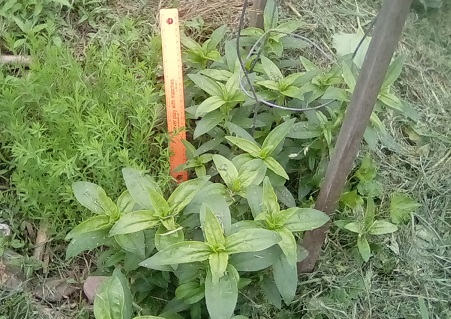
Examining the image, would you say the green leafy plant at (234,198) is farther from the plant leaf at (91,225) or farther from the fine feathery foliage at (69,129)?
the fine feathery foliage at (69,129)

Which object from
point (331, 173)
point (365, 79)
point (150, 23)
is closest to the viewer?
point (365, 79)

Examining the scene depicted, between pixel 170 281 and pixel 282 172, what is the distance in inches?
15.6

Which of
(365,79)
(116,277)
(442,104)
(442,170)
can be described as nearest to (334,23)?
A: (442,104)

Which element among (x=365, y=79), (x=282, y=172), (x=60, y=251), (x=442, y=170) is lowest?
(x=60, y=251)

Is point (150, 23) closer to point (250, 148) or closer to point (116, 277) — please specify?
point (250, 148)

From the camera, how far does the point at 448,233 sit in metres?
1.78

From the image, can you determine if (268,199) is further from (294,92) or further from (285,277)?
(294,92)

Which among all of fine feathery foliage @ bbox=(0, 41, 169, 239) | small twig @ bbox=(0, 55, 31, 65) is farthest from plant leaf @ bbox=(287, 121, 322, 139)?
small twig @ bbox=(0, 55, 31, 65)

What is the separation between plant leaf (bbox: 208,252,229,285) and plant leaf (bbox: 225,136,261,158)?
0.35m

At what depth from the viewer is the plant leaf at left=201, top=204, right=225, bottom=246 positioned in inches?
49.1

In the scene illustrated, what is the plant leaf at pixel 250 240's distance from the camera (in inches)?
48.7

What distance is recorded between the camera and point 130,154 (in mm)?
1634

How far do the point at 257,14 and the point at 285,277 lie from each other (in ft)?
2.79

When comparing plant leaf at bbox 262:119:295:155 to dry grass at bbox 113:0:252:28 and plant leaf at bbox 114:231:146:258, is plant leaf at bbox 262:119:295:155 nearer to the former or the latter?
plant leaf at bbox 114:231:146:258
